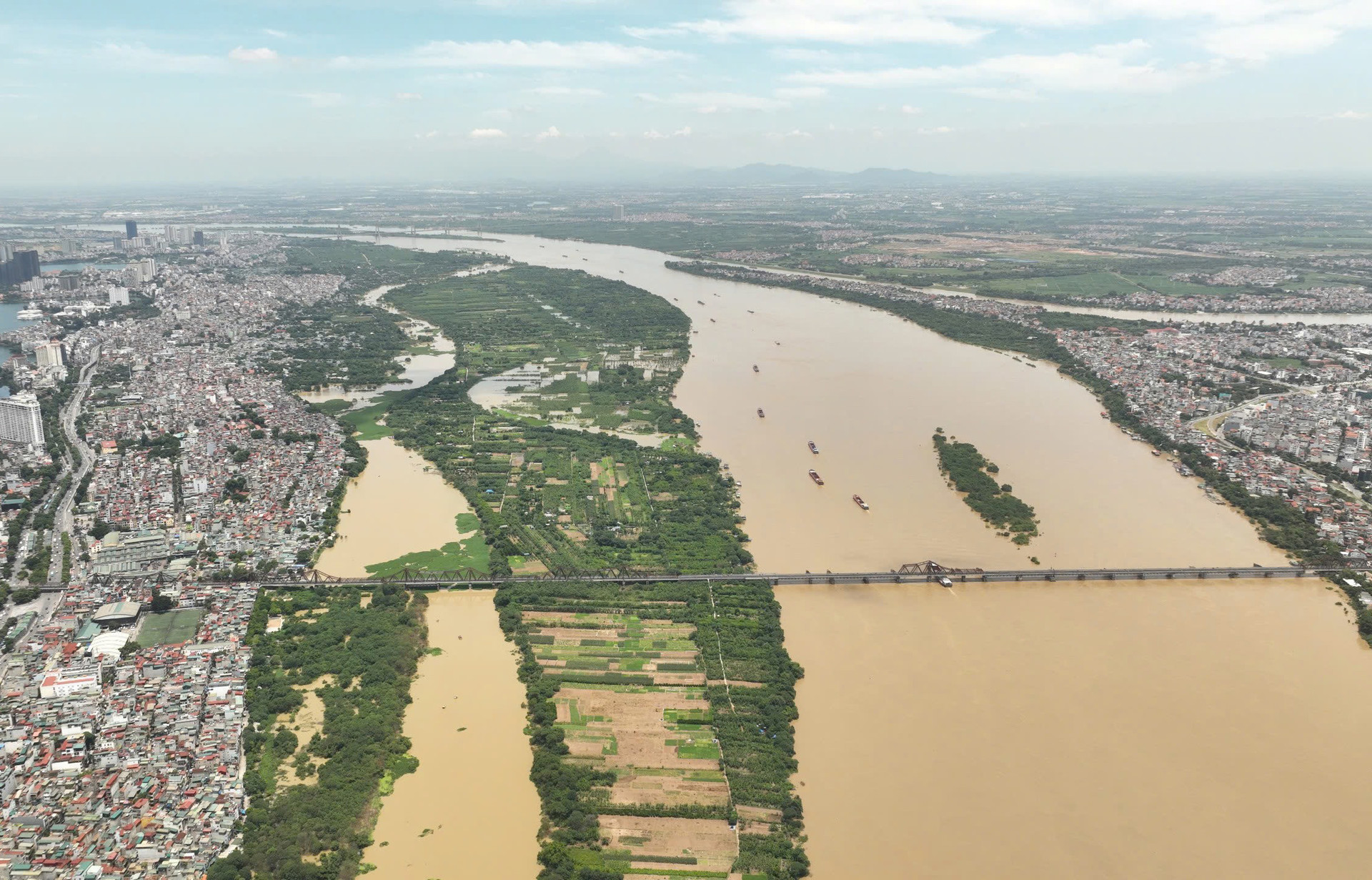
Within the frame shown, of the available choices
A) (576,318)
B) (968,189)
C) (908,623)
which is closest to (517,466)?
(908,623)

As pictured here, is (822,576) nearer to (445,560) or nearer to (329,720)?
(445,560)

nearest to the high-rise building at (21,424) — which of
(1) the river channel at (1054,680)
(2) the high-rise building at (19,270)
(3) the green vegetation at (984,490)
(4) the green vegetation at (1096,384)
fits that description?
(1) the river channel at (1054,680)

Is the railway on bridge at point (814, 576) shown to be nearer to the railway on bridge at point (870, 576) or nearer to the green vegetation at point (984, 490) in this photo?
the railway on bridge at point (870, 576)

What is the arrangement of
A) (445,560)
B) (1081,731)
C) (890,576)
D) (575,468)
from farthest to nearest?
(575,468), (445,560), (890,576), (1081,731)

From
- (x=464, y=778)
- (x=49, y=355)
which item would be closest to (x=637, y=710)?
(x=464, y=778)

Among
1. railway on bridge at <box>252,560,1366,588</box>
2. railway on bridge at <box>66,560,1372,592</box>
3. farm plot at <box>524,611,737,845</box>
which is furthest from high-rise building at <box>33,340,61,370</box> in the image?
farm plot at <box>524,611,737,845</box>

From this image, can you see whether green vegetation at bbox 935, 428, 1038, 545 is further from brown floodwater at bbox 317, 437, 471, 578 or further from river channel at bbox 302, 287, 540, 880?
brown floodwater at bbox 317, 437, 471, 578
